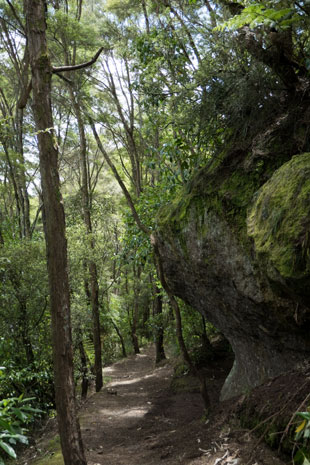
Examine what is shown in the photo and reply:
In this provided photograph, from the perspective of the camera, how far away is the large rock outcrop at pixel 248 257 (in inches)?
143

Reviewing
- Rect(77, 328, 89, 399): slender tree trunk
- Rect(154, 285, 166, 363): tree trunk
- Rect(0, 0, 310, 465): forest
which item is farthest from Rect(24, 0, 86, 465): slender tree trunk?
Rect(154, 285, 166, 363): tree trunk

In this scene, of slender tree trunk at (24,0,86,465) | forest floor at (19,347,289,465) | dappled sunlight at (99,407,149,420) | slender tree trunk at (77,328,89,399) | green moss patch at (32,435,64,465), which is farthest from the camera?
slender tree trunk at (77,328,89,399)

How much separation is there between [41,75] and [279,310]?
4.82 metres

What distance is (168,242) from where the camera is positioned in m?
6.71

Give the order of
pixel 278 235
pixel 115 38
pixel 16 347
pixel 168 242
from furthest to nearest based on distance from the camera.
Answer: pixel 115 38 → pixel 16 347 → pixel 168 242 → pixel 278 235

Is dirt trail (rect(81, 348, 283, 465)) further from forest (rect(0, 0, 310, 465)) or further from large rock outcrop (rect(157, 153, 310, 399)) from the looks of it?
large rock outcrop (rect(157, 153, 310, 399))

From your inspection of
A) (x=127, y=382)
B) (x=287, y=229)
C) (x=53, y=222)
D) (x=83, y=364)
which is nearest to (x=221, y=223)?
(x=287, y=229)

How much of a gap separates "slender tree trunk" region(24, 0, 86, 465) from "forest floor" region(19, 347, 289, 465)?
1.55 meters

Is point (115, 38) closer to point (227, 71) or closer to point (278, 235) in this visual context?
point (227, 71)

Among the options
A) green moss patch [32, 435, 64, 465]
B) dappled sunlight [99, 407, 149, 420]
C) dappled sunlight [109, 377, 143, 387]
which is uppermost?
green moss patch [32, 435, 64, 465]

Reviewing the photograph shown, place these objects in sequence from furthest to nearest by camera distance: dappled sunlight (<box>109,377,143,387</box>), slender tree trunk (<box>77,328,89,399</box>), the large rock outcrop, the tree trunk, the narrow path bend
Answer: dappled sunlight (<box>109,377,143,387</box>) → the tree trunk → slender tree trunk (<box>77,328,89,399</box>) → the narrow path bend → the large rock outcrop

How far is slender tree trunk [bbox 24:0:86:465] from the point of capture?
5.44 metres

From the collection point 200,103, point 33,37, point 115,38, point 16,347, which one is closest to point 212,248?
point 200,103

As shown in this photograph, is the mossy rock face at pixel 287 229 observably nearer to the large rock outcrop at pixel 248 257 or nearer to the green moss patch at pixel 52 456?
the large rock outcrop at pixel 248 257
